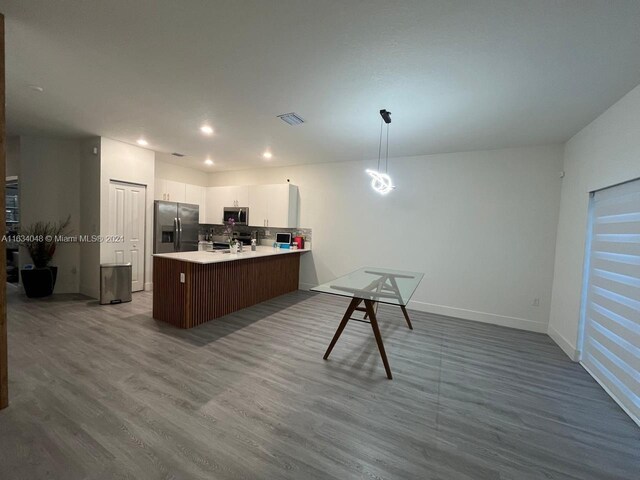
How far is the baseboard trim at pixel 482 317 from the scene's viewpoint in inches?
151

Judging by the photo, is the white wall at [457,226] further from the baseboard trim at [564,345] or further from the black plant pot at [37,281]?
the black plant pot at [37,281]

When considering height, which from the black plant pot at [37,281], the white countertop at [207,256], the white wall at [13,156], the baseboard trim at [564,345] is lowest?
the baseboard trim at [564,345]

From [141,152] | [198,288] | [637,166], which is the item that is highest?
[141,152]

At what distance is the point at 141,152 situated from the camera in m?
4.76

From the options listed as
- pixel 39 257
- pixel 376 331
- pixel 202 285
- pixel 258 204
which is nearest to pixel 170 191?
pixel 258 204

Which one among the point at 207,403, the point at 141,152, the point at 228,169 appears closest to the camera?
the point at 207,403

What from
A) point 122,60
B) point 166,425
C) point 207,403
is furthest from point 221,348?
point 122,60

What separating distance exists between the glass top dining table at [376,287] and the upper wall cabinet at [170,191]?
442 cm

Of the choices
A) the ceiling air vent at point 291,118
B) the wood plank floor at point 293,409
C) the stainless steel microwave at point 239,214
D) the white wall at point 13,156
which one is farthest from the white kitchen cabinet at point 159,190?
the ceiling air vent at point 291,118

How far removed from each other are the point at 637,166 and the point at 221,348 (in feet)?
14.0

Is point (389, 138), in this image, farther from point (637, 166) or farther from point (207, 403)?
point (207, 403)

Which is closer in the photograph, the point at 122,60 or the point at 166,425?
the point at 166,425

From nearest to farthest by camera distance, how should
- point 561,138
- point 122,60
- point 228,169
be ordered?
point 122,60 < point 561,138 < point 228,169

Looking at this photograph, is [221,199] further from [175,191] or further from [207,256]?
[207,256]
